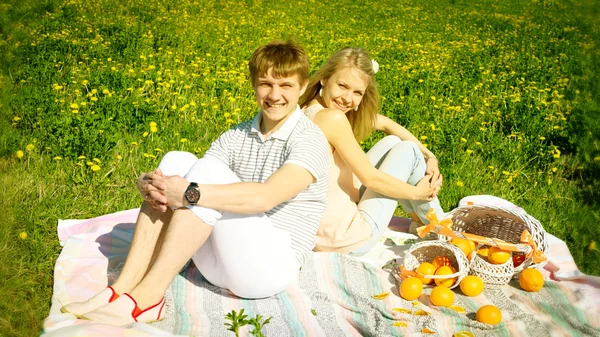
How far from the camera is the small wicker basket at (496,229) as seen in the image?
12.2 feet

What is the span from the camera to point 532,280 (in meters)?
3.63

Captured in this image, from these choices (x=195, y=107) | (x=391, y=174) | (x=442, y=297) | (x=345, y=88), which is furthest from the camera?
(x=195, y=107)

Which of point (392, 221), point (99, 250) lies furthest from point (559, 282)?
point (99, 250)

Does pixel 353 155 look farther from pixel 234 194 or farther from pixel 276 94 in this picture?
pixel 234 194

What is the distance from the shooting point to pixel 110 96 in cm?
583

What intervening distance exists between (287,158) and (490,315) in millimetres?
1251

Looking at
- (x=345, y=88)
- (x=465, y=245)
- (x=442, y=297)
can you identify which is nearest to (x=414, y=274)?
(x=442, y=297)

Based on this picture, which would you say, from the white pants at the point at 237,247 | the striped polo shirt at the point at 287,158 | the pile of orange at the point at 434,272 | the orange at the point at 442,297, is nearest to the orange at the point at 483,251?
the pile of orange at the point at 434,272

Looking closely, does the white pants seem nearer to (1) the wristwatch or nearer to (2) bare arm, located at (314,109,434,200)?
(1) the wristwatch

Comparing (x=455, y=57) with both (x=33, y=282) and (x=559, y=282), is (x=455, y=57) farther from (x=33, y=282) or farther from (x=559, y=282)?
(x=33, y=282)

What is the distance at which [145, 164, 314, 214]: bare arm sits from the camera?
2.91 m

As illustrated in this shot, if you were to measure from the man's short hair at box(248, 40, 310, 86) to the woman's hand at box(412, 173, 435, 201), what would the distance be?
1.23 m

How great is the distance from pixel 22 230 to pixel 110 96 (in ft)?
6.92

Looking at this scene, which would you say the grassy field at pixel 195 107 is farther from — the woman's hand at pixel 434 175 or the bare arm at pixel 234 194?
the bare arm at pixel 234 194
